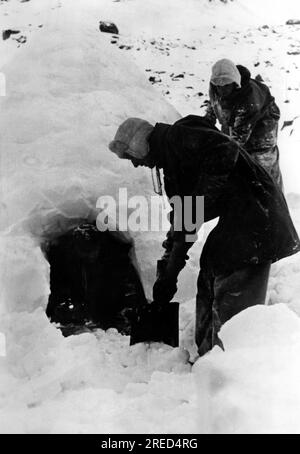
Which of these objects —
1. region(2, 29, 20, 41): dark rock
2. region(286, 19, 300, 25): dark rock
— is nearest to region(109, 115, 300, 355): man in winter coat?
region(2, 29, 20, 41): dark rock

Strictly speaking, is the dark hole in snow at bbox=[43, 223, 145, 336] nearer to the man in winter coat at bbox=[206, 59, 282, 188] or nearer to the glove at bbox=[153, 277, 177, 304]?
the glove at bbox=[153, 277, 177, 304]

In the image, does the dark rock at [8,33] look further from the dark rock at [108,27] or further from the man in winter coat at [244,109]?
the man in winter coat at [244,109]

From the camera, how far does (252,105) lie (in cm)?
→ 283

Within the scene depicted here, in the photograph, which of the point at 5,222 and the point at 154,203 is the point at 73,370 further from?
the point at 154,203

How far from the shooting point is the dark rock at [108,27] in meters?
6.42

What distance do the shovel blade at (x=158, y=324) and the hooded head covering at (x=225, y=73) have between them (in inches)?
47.6

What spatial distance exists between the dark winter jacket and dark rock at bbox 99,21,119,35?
4.79m

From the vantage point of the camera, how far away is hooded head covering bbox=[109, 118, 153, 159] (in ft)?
7.04

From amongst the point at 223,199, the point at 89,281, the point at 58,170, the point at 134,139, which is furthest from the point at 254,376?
the point at 58,170

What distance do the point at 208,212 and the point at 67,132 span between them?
4.84 feet

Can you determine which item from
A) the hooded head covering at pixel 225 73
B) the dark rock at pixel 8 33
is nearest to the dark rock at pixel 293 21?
the dark rock at pixel 8 33

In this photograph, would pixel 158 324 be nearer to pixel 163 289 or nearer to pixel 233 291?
pixel 163 289

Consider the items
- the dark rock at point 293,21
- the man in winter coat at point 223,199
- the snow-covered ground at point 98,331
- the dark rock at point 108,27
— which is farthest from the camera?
the dark rock at point 293,21
